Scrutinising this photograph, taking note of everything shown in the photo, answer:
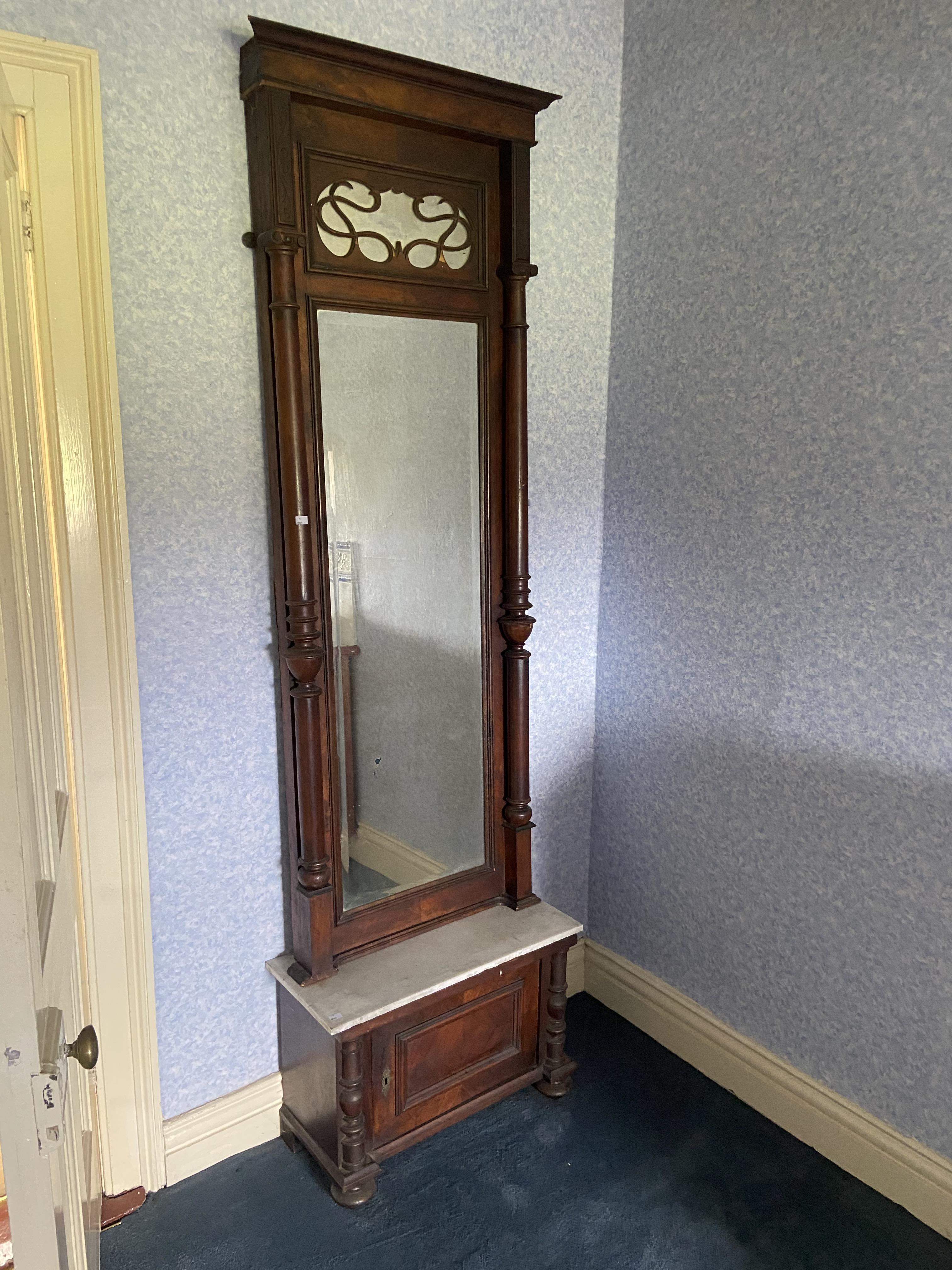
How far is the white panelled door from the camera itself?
2.56 ft

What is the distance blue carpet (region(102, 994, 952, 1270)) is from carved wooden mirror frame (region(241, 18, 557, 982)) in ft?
1.56

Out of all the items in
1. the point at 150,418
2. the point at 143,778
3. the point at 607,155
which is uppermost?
the point at 607,155

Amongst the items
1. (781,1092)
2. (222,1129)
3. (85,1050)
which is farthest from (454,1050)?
(85,1050)

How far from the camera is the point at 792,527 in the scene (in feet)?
6.10

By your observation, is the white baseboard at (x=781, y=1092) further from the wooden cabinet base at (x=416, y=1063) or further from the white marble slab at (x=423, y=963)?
the white marble slab at (x=423, y=963)

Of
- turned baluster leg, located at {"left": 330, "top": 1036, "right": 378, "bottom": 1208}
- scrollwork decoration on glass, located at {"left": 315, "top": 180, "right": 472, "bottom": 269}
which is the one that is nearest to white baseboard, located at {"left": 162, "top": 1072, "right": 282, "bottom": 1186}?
turned baluster leg, located at {"left": 330, "top": 1036, "right": 378, "bottom": 1208}

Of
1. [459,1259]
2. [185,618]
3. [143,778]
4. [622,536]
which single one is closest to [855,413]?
[622,536]

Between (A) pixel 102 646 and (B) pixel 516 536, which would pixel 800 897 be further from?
(A) pixel 102 646

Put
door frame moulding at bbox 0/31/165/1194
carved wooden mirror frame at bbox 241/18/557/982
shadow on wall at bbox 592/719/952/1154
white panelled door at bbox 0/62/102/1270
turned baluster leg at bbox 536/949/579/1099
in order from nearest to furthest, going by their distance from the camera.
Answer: white panelled door at bbox 0/62/102/1270 < door frame moulding at bbox 0/31/165/1194 < carved wooden mirror frame at bbox 241/18/557/982 < shadow on wall at bbox 592/719/952/1154 < turned baluster leg at bbox 536/949/579/1099

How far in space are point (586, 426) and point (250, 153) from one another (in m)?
1.01

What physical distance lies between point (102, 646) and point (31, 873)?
82 cm

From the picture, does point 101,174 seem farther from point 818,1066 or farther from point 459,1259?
point 818,1066

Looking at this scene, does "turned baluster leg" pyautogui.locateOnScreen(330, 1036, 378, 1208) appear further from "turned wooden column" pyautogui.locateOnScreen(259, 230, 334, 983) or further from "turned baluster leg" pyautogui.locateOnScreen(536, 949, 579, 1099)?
"turned baluster leg" pyautogui.locateOnScreen(536, 949, 579, 1099)

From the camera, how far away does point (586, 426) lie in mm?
2252
